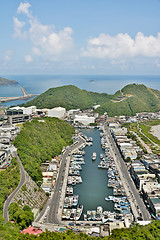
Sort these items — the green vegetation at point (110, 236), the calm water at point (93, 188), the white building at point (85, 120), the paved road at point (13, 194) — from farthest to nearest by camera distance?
the white building at point (85, 120) → the calm water at point (93, 188) → the paved road at point (13, 194) → the green vegetation at point (110, 236)

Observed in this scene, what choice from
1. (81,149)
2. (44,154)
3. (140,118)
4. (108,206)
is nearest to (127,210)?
(108,206)

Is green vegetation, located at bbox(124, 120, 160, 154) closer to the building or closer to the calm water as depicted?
the calm water

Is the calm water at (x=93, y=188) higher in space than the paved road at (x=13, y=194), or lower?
lower

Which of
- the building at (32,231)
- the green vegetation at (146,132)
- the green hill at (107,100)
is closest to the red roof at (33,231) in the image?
the building at (32,231)

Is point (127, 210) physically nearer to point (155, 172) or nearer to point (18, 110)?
point (155, 172)

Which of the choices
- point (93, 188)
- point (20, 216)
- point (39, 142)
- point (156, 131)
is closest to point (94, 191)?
point (93, 188)

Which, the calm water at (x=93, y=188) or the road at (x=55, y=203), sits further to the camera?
the calm water at (x=93, y=188)

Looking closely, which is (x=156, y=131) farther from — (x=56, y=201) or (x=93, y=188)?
(x=56, y=201)

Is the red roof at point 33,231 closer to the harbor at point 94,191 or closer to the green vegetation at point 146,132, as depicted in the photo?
the harbor at point 94,191
